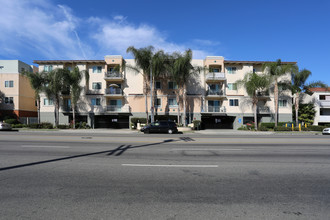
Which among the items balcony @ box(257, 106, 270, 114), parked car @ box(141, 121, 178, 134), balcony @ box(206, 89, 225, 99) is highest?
balcony @ box(206, 89, 225, 99)

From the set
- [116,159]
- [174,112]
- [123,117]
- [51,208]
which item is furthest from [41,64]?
[51,208]

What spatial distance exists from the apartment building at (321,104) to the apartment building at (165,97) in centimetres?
880

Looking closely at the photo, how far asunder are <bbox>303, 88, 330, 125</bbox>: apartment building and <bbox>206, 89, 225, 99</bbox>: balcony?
1899 cm

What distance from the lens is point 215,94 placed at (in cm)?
3014

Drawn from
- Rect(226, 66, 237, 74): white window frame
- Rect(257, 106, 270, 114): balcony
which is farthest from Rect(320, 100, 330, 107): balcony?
Answer: Rect(226, 66, 237, 74): white window frame

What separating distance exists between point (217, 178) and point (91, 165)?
4.13 m

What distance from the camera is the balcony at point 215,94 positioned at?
29.8 metres

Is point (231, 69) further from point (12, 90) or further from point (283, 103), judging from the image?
Result: point (12, 90)

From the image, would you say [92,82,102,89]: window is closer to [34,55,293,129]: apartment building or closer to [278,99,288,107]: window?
[34,55,293,129]: apartment building

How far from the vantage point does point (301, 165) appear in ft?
20.1

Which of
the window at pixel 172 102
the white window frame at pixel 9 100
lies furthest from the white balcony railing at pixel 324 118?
the white window frame at pixel 9 100

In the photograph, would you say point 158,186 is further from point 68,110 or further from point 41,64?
point 41,64

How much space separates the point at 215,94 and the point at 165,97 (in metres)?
8.69

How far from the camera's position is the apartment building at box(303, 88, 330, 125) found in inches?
1342
